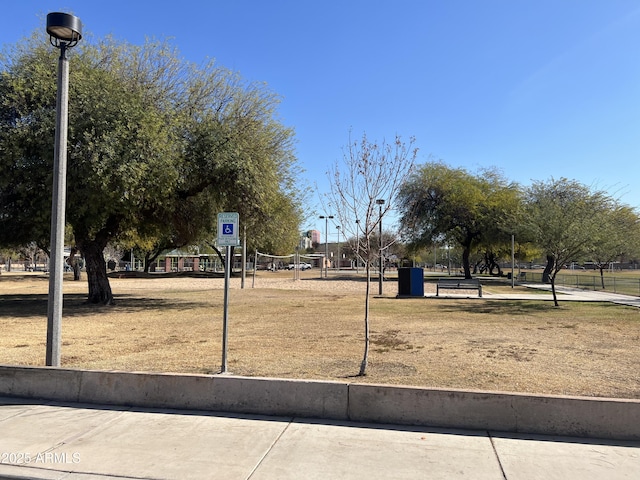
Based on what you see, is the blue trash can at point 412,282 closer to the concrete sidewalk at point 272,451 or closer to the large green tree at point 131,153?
the large green tree at point 131,153

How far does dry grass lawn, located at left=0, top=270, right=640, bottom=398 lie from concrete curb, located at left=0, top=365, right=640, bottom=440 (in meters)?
1.14

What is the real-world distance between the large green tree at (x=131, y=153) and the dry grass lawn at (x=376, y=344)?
11.6ft

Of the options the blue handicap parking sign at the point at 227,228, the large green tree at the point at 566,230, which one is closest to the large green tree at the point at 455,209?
the large green tree at the point at 566,230

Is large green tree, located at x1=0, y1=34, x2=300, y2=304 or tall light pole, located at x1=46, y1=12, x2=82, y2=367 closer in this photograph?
tall light pole, located at x1=46, y1=12, x2=82, y2=367

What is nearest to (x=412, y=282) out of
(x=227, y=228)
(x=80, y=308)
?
(x=80, y=308)

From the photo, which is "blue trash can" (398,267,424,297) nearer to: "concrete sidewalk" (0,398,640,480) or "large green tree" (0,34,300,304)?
"large green tree" (0,34,300,304)

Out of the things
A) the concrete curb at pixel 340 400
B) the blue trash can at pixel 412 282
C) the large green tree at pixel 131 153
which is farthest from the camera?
the blue trash can at pixel 412 282

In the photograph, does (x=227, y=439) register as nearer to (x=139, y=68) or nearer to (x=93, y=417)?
(x=93, y=417)

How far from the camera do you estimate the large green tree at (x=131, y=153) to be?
14352 mm

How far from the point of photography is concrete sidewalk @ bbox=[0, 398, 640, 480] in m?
4.33

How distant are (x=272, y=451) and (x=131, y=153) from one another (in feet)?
39.4

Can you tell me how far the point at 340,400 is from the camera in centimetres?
593

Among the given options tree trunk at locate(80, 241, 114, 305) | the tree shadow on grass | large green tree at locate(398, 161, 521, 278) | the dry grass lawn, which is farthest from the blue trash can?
large green tree at locate(398, 161, 521, 278)

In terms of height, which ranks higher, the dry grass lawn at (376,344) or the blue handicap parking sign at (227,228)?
the blue handicap parking sign at (227,228)
